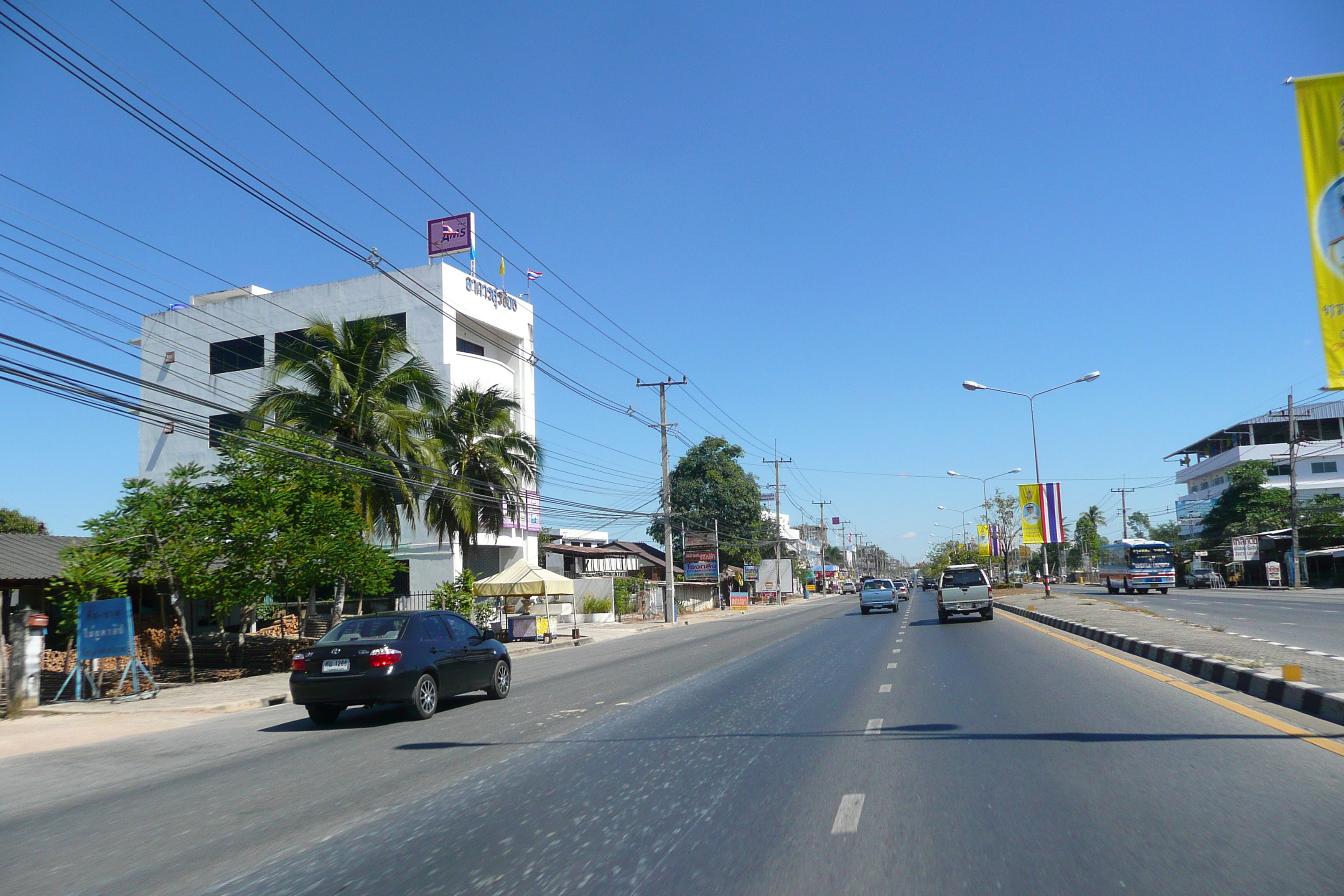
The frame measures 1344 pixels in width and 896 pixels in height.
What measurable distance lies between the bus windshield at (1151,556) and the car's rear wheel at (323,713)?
52190 mm

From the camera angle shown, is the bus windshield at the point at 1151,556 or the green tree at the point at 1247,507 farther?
the green tree at the point at 1247,507

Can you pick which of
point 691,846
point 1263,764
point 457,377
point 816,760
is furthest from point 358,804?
point 457,377

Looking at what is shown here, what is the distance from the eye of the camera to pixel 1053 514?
144ft

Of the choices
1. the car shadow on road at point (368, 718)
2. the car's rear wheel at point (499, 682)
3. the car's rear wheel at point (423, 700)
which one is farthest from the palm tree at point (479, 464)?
the car's rear wheel at point (423, 700)

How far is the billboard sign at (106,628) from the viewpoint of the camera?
1631 centimetres

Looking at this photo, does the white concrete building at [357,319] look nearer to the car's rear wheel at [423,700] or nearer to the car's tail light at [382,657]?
the car's rear wheel at [423,700]

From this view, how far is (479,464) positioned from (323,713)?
901 inches

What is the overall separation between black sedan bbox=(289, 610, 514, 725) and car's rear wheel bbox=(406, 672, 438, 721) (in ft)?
0.04

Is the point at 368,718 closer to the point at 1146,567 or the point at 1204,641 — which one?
the point at 1204,641

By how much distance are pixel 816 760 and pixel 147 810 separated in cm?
557

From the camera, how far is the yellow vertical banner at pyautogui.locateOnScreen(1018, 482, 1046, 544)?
43062 mm

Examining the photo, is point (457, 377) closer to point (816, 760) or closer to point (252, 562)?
point (252, 562)

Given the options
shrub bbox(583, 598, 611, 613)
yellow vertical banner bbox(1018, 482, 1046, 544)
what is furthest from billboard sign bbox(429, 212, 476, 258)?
yellow vertical banner bbox(1018, 482, 1046, 544)

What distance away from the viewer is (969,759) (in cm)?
795
